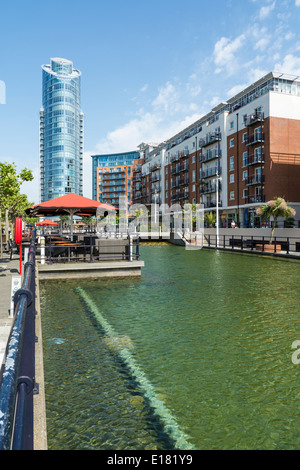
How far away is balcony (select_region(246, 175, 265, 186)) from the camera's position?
41844 millimetres

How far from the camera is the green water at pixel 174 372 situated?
3705 mm

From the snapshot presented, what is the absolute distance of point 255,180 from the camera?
4281 cm

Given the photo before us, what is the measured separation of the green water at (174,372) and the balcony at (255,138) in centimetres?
3496

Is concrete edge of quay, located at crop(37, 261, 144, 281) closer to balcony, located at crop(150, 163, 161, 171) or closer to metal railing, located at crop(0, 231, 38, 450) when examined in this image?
metal railing, located at crop(0, 231, 38, 450)

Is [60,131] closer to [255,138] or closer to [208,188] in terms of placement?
[208,188]

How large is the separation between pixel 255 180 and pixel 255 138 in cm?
A: 488

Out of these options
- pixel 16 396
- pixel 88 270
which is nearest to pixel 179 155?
pixel 88 270

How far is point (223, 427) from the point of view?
379cm

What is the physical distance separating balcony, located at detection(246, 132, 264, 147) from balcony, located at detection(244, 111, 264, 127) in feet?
4.79

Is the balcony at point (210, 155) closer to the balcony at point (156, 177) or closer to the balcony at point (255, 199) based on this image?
the balcony at point (255, 199)

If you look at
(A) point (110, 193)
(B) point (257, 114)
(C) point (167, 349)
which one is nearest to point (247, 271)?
(C) point (167, 349)

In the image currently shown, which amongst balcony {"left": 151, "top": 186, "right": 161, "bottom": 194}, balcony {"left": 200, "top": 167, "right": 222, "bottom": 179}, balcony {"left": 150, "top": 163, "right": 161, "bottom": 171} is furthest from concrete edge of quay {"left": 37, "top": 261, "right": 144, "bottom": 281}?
balcony {"left": 150, "top": 163, "right": 161, "bottom": 171}

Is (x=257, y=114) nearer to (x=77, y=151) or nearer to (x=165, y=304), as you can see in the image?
(x=165, y=304)
